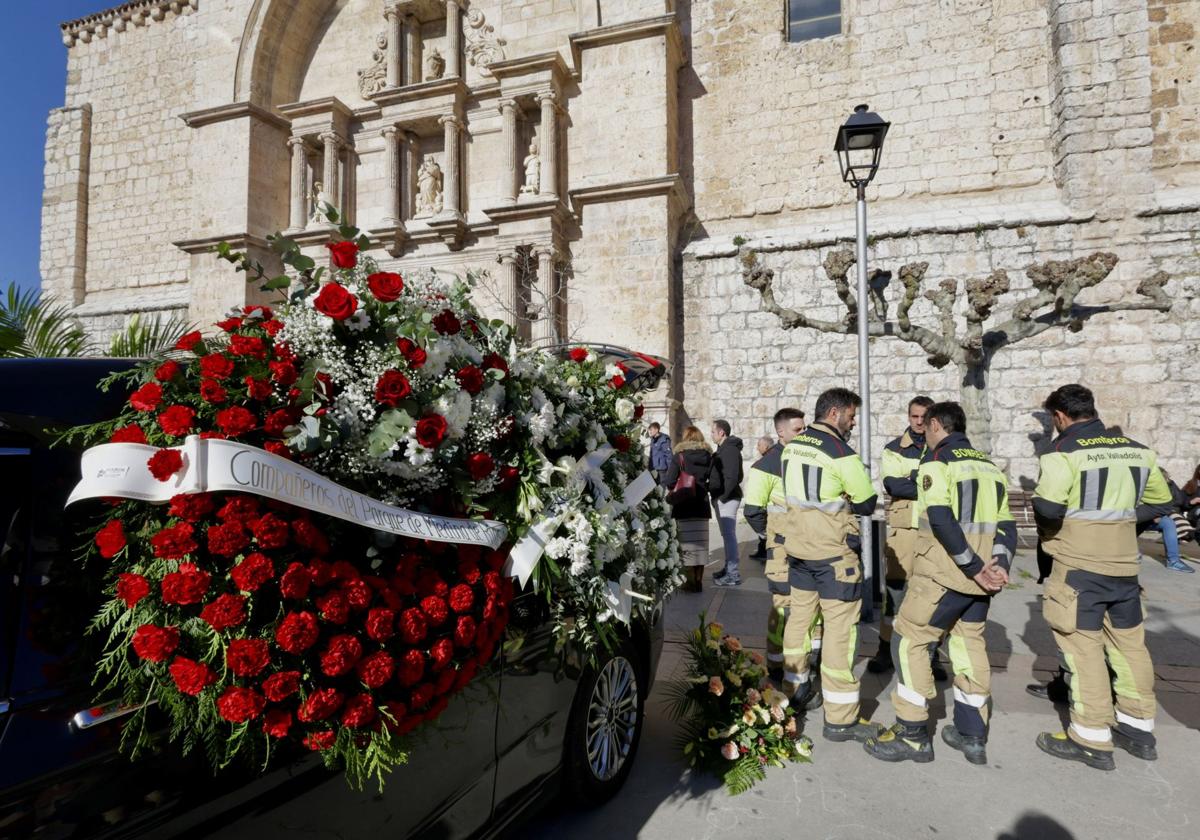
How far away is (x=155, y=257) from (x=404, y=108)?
31.8ft

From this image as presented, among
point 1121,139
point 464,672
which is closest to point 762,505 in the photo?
point 464,672

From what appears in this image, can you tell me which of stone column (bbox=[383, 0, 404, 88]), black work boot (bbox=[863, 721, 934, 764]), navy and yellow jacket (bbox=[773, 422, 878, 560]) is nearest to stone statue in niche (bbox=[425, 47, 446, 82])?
stone column (bbox=[383, 0, 404, 88])

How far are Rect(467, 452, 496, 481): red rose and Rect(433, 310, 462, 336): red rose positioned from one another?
0.44 m

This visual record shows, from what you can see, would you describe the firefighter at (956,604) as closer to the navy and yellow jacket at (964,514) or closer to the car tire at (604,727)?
the navy and yellow jacket at (964,514)

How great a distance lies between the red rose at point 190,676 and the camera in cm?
137

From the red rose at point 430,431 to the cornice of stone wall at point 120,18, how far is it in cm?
2250

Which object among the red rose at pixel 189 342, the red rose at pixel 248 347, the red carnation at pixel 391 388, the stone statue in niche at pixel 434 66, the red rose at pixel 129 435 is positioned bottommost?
the red rose at pixel 129 435

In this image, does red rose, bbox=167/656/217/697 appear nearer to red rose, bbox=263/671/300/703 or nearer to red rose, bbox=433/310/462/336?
red rose, bbox=263/671/300/703

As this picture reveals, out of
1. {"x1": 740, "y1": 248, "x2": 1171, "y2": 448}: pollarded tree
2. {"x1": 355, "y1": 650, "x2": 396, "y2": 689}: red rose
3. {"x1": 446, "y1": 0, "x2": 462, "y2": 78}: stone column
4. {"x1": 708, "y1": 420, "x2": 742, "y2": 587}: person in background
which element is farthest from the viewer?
{"x1": 446, "y1": 0, "x2": 462, "y2": 78}: stone column

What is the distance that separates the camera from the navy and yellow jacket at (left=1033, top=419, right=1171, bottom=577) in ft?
11.2

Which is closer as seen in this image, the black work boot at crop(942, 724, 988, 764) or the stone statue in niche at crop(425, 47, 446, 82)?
the black work boot at crop(942, 724, 988, 764)

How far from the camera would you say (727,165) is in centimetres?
1316

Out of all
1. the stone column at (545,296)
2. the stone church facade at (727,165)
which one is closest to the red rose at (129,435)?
the stone church facade at (727,165)

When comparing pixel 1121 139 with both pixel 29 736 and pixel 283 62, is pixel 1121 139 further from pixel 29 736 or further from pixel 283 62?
pixel 283 62
